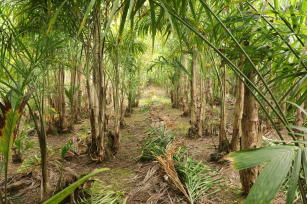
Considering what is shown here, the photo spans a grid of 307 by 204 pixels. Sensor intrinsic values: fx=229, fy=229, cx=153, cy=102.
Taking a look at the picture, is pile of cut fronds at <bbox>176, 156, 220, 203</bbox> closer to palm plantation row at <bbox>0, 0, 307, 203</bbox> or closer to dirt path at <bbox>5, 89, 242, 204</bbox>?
dirt path at <bbox>5, 89, 242, 204</bbox>

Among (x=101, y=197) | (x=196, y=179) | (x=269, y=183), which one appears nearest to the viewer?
(x=269, y=183)

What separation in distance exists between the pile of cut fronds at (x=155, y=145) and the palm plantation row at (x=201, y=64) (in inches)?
16.9

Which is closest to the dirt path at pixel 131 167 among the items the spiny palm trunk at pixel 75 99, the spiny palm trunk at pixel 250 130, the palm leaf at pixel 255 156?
the spiny palm trunk at pixel 250 130

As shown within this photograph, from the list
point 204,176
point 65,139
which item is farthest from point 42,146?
point 65,139

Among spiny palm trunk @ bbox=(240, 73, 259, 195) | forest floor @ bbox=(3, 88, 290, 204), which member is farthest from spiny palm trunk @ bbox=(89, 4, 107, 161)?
spiny palm trunk @ bbox=(240, 73, 259, 195)

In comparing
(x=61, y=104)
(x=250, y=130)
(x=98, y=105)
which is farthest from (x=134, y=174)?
(x=61, y=104)

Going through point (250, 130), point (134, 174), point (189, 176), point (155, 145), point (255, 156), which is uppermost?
point (255, 156)

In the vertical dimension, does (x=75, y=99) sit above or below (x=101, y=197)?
above

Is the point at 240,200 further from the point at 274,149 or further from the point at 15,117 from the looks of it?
the point at 15,117

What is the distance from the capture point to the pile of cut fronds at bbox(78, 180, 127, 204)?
1725 mm

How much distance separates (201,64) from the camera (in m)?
2.83

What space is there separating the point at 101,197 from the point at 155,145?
3.46 feet

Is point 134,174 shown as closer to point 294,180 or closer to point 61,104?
point 294,180

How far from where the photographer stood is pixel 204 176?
2.19m
